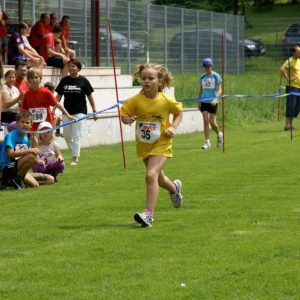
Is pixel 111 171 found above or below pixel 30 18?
below

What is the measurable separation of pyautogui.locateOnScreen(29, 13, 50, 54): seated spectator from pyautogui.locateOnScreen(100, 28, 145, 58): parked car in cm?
552

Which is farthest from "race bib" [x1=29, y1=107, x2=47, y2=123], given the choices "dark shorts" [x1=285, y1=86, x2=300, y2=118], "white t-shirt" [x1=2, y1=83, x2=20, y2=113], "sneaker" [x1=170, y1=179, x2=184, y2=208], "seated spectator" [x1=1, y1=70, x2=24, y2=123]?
"dark shorts" [x1=285, y1=86, x2=300, y2=118]

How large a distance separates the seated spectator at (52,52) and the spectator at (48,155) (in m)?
7.80

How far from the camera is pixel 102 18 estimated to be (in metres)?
30.6

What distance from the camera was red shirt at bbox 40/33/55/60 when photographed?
24.2 meters

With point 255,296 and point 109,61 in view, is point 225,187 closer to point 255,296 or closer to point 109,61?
point 255,296

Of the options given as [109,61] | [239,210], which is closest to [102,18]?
[109,61]

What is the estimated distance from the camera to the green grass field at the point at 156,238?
8.30 m

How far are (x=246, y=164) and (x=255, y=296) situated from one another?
10.4 meters

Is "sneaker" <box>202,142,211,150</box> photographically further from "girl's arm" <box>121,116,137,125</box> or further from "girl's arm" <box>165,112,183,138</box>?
"girl's arm" <box>121,116,137,125</box>

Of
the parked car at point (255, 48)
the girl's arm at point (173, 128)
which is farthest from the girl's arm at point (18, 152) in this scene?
the parked car at point (255, 48)

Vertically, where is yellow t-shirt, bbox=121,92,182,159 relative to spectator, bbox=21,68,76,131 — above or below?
above

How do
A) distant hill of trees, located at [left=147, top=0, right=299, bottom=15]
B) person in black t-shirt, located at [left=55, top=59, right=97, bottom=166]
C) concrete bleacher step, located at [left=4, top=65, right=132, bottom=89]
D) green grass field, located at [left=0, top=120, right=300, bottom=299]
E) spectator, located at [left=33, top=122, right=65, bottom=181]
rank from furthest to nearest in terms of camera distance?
A: 1. distant hill of trees, located at [left=147, top=0, right=299, bottom=15]
2. concrete bleacher step, located at [left=4, top=65, right=132, bottom=89]
3. person in black t-shirt, located at [left=55, top=59, right=97, bottom=166]
4. spectator, located at [left=33, top=122, right=65, bottom=181]
5. green grass field, located at [left=0, top=120, right=300, bottom=299]

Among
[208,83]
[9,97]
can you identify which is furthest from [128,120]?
[208,83]
